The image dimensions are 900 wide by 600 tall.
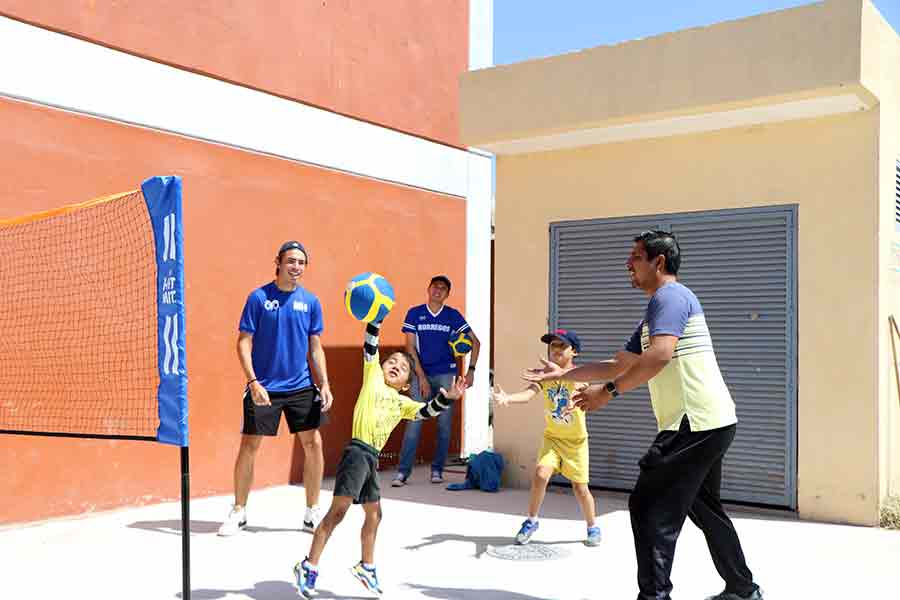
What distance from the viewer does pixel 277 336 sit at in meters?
6.78

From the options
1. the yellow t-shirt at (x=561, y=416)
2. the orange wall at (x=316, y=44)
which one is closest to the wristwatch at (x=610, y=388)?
the yellow t-shirt at (x=561, y=416)

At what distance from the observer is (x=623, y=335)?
8359 mm

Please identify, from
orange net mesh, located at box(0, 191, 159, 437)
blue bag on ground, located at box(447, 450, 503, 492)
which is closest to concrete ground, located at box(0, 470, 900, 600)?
blue bag on ground, located at box(447, 450, 503, 492)

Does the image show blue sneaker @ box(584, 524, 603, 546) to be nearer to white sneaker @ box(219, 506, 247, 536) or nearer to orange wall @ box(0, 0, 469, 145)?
white sneaker @ box(219, 506, 247, 536)

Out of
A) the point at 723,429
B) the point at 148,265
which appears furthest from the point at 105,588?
the point at 723,429

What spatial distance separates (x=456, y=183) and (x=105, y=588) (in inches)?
267

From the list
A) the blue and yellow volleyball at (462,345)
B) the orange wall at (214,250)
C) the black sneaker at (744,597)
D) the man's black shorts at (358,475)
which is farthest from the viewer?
the blue and yellow volleyball at (462,345)

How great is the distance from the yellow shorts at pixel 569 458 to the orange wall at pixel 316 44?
453 cm

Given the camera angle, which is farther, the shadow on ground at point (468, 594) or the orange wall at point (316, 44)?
the orange wall at point (316, 44)

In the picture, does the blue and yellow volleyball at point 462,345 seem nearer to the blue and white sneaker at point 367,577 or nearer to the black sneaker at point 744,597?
the blue and white sneaker at point 367,577

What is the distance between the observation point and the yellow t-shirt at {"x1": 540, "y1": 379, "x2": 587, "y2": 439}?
6398mm

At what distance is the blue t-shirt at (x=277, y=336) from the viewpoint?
6789 millimetres

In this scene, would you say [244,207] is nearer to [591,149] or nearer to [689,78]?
[591,149]

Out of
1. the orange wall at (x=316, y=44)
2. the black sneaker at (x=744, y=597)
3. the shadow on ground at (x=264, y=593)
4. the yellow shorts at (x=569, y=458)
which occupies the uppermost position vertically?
the orange wall at (x=316, y=44)
